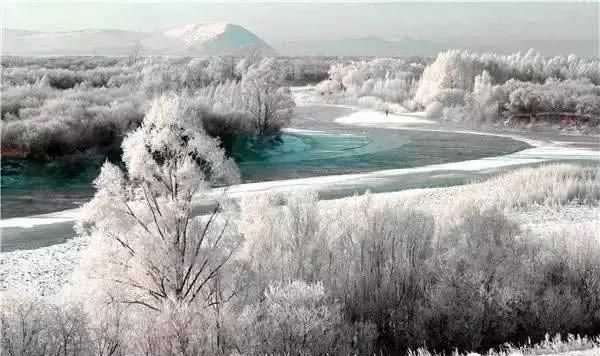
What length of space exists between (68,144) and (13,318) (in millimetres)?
25797

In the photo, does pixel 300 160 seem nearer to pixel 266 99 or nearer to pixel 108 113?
pixel 266 99

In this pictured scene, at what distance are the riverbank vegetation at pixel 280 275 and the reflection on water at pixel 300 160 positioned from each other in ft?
40.3

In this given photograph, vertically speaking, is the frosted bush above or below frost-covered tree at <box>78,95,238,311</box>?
below

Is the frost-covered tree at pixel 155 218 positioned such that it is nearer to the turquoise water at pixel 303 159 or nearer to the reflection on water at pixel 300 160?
the turquoise water at pixel 303 159

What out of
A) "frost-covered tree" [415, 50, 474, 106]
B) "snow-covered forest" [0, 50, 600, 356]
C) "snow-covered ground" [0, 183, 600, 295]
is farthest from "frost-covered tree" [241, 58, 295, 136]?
"frost-covered tree" [415, 50, 474, 106]

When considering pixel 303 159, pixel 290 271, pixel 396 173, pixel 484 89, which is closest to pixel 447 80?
pixel 484 89

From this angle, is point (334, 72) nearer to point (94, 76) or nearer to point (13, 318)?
point (94, 76)

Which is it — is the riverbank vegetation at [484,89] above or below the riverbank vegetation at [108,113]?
below

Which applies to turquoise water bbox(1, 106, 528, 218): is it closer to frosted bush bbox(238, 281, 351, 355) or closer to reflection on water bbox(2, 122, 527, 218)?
reflection on water bbox(2, 122, 527, 218)

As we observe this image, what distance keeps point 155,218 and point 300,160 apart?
28184 mm

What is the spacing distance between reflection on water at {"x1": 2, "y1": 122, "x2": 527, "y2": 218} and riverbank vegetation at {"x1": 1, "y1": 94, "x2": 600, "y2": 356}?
12.3 m

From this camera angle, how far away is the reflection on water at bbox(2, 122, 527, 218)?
2994cm

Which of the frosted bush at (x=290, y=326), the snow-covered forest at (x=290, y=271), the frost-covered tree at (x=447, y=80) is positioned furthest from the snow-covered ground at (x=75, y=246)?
the frost-covered tree at (x=447, y=80)

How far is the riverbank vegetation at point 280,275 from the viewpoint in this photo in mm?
12977
